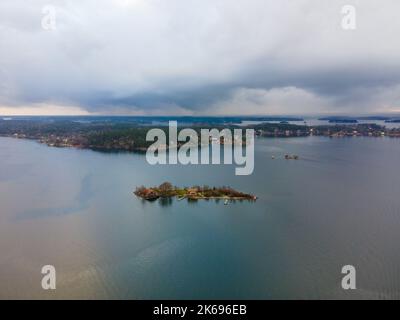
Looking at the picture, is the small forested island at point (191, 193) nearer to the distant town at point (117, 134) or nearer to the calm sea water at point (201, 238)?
the calm sea water at point (201, 238)

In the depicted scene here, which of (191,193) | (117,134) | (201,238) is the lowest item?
(201,238)

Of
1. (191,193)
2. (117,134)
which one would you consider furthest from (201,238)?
(117,134)

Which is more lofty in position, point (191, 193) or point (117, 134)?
point (117, 134)

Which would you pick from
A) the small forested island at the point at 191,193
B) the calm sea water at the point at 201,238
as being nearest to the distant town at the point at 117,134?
the calm sea water at the point at 201,238

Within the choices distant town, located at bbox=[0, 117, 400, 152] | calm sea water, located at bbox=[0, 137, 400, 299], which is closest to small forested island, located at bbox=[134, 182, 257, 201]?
calm sea water, located at bbox=[0, 137, 400, 299]

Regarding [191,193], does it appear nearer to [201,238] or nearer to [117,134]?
[201,238]

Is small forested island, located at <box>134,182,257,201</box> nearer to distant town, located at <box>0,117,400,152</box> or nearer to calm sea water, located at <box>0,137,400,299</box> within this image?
calm sea water, located at <box>0,137,400,299</box>

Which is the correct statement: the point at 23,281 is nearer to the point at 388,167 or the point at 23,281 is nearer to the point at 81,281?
the point at 81,281
